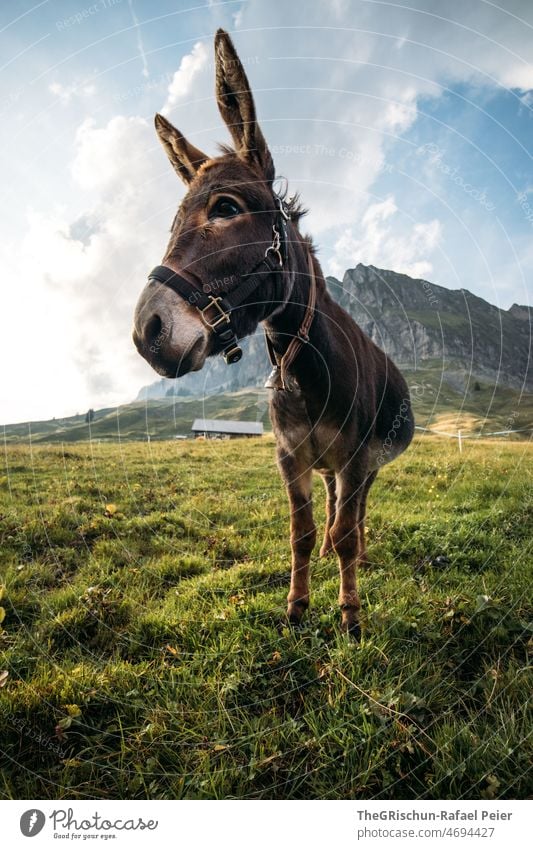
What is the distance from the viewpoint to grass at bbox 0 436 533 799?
92.7 inches

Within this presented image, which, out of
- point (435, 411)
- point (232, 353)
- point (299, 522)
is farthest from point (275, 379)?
point (435, 411)

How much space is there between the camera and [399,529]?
6.12 m

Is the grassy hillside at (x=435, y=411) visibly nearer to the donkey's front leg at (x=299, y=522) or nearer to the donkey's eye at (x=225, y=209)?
the donkey's front leg at (x=299, y=522)

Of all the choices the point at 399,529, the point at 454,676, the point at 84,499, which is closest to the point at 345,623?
the point at 454,676

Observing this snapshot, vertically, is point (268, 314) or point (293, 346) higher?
point (268, 314)

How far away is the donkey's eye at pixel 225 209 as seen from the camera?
2797 mm

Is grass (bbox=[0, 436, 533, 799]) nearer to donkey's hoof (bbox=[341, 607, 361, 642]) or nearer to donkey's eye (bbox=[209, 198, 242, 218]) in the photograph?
donkey's hoof (bbox=[341, 607, 361, 642])

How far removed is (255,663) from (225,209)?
12.8ft

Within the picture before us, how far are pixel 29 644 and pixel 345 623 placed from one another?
10.6 feet

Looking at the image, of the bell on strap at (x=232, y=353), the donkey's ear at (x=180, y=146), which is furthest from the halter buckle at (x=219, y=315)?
the donkey's ear at (x=180, y=146)

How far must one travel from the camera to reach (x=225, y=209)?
2840mm

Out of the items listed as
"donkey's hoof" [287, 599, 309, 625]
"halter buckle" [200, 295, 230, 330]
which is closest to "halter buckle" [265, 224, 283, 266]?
"halter buckle" [200, 295, 230, 330]

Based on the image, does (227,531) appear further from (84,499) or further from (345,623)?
(84,499)

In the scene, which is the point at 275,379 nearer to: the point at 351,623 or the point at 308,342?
the point at 308,342
